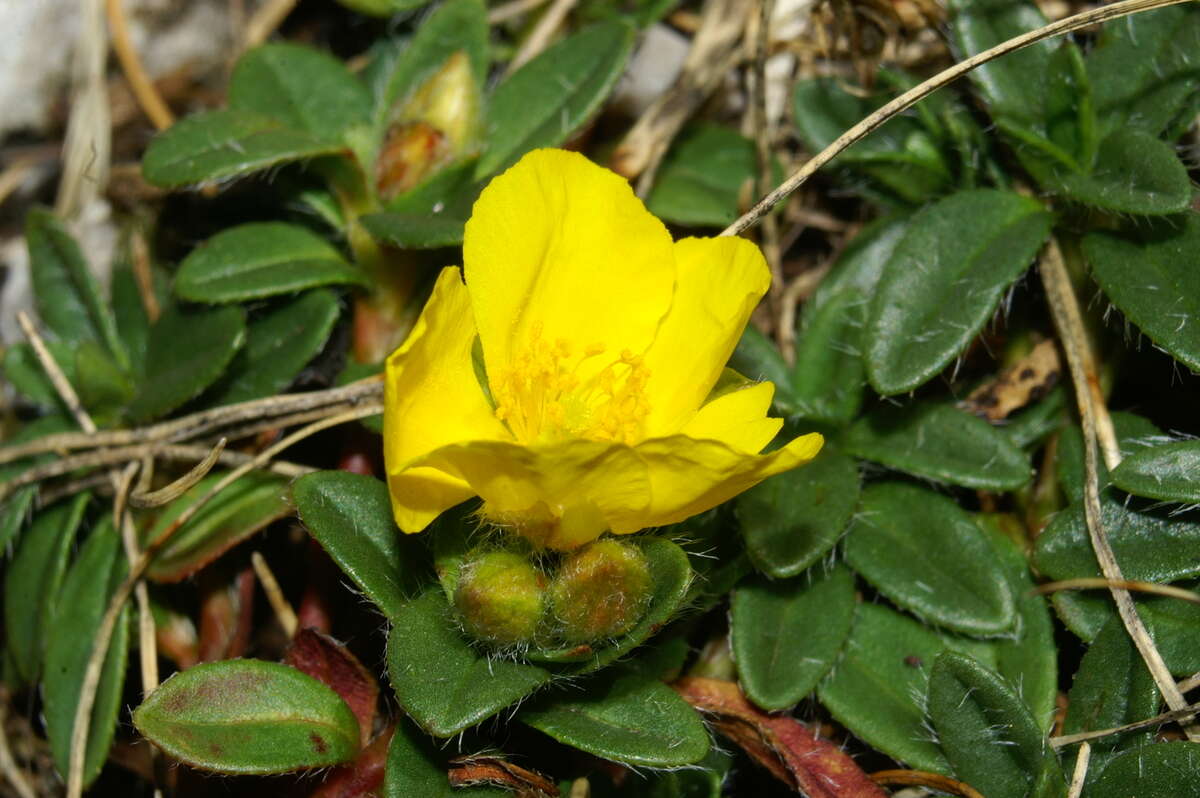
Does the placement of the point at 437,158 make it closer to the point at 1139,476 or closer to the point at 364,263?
the point at 364,263

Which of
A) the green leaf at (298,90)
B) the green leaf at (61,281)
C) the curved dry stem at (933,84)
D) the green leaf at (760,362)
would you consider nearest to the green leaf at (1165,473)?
the green leaf at (760,362)

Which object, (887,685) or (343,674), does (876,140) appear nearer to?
(887,685)

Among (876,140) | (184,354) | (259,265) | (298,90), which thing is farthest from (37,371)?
(876,140)

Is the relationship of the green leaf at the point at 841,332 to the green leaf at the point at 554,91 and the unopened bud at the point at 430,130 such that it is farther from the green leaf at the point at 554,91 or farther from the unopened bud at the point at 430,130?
the unopened bud at the point at 430,130

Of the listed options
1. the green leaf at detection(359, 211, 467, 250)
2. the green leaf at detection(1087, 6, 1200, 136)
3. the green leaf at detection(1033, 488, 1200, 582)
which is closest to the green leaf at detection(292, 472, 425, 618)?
the green leaf at detection(359, 211, 467, 250)

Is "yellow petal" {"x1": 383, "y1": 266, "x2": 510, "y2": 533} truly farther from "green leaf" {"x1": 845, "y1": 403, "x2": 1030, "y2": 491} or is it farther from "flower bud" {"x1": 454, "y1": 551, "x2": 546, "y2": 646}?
"green leaf" {"x1": 845, "y1": 403, "x2": 1030, "y2": 491}

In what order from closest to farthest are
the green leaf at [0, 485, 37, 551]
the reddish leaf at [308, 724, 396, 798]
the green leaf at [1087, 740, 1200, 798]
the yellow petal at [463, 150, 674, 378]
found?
the green leaf at [1087, 740, 1200, 798]
the yellow petal at [463, 150, 674, 378]
the reddish leaf at [308, 724, 396, 798]
the green leaf at [0, 485, 37, 551]
